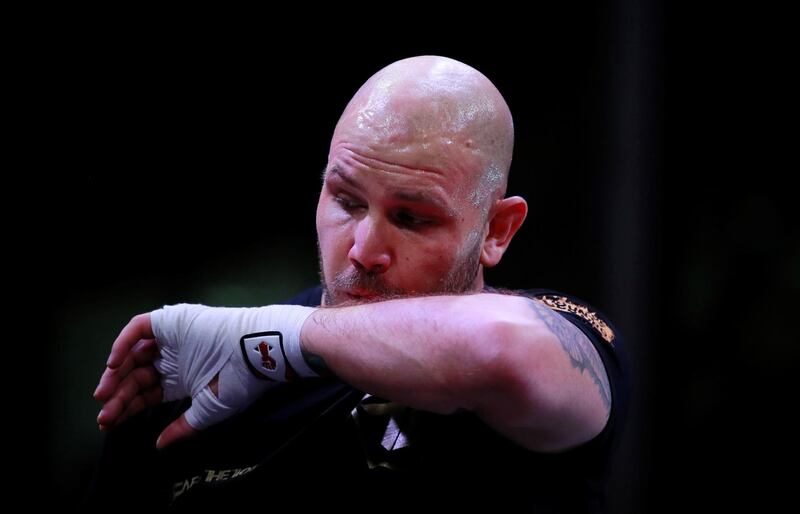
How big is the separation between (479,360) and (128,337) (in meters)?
0.65

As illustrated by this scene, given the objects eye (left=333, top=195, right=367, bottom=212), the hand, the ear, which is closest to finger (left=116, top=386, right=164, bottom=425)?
the hand

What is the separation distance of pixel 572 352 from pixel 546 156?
112 cm

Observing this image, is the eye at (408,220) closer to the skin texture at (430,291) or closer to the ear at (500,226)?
the skin texture at (430,291)

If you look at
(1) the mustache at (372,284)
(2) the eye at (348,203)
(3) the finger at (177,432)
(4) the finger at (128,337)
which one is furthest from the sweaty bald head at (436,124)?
(3) the finger at (177,432)

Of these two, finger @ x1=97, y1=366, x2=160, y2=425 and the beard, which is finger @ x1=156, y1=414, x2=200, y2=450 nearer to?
finger @ x1=97, y1=366, x2=160, y2=425

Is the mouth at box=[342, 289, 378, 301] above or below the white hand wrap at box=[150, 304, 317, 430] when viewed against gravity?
above

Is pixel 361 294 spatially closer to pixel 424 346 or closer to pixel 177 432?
pixel 424 346

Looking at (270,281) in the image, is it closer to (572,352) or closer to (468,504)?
(468,504)

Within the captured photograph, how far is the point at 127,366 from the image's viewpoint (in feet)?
3.65

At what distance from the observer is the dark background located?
1.49m

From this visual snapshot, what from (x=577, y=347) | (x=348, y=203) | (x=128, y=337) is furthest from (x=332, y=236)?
(x=577, y=347)

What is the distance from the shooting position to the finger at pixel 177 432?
44.6 inches

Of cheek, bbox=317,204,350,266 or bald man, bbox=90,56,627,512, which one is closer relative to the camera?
bald man, bbox=90,56,627,512

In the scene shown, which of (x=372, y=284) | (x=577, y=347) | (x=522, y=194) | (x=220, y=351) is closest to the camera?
(x=577, y=347)
